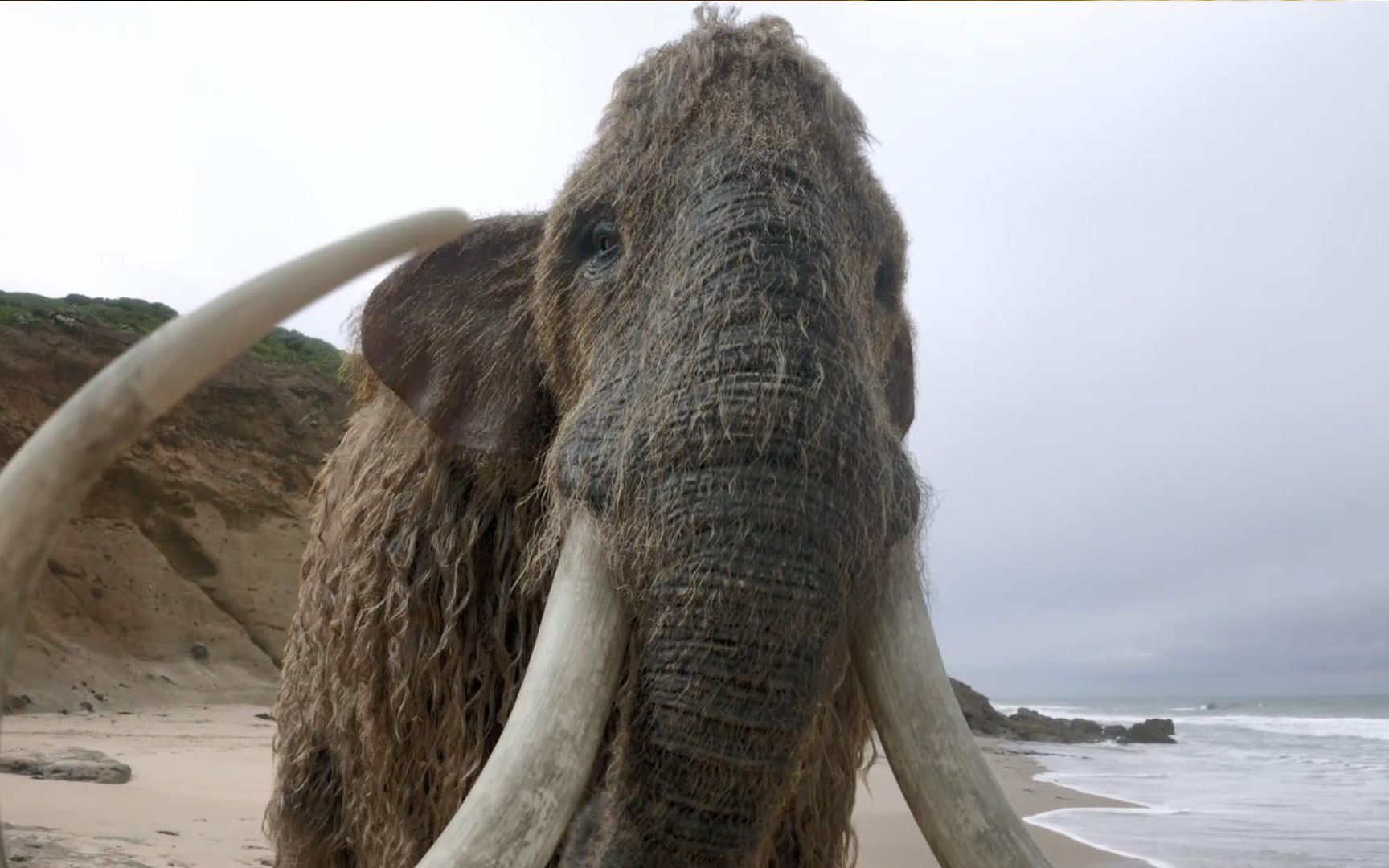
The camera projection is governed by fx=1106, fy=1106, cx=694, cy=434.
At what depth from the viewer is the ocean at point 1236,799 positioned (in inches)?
229

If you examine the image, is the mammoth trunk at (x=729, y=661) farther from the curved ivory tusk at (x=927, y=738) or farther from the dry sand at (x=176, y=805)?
the dry sand at (x=176, y=805)

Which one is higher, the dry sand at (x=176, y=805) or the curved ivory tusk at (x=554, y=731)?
the curved ivory tusk at (x=554, y=731)

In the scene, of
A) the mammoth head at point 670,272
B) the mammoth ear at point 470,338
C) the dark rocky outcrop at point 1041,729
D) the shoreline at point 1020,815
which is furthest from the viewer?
the dark rocky outcrop at point 1041,729

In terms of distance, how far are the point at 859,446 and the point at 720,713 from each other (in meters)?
0.53

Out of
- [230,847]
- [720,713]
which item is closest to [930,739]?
[720,713]

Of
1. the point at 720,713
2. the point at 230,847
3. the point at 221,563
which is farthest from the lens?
the point at 221,563

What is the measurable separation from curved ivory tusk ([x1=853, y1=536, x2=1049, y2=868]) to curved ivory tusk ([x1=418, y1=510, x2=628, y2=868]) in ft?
1.56

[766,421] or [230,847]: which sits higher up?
[766,421]

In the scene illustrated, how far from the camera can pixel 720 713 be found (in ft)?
6.04

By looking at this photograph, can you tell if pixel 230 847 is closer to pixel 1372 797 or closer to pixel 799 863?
pixel 799 863

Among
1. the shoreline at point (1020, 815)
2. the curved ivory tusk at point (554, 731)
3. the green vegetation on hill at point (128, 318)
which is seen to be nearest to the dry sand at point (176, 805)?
the shoreline at point (1020, 815)

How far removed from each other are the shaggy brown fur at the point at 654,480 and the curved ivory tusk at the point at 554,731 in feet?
0.21

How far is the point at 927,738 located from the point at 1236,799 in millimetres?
7483

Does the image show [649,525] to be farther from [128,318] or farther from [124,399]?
[128,318]
